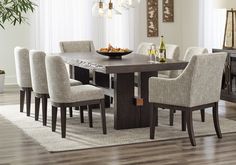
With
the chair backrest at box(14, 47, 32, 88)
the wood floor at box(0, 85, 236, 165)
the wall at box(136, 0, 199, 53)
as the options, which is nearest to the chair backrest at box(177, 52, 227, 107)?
the wood floor at box(0, 85, 236, 165)

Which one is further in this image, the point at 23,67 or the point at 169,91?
the point at 23,67

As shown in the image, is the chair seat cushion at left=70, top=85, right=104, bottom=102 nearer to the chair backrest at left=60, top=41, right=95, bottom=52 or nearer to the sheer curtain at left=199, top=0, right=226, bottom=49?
the chair backrest at left=60, top=41, right=95, bottom=52

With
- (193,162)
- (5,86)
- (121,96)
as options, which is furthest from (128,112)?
(5,86)

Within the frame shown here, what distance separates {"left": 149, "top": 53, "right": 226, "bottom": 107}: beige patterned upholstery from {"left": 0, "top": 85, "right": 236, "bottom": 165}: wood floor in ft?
1.38

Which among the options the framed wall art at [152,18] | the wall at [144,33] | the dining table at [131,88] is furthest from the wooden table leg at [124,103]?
the framed wall art at [152,18]

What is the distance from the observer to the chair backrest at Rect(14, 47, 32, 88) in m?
6.46

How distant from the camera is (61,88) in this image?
5.36 metres

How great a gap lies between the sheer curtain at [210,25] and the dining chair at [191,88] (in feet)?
11.2

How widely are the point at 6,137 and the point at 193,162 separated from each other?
6.83 ft

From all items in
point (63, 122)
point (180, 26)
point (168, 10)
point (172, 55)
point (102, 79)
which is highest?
point (168, 10)

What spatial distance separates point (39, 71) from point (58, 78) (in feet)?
2.28

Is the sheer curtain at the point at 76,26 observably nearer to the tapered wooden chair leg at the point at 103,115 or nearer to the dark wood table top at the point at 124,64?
the dark wood table top at the point at 124,64

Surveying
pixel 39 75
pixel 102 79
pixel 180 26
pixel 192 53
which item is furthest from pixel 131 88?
pixel 180 26

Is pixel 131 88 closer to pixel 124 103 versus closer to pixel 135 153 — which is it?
pixel 124 103
